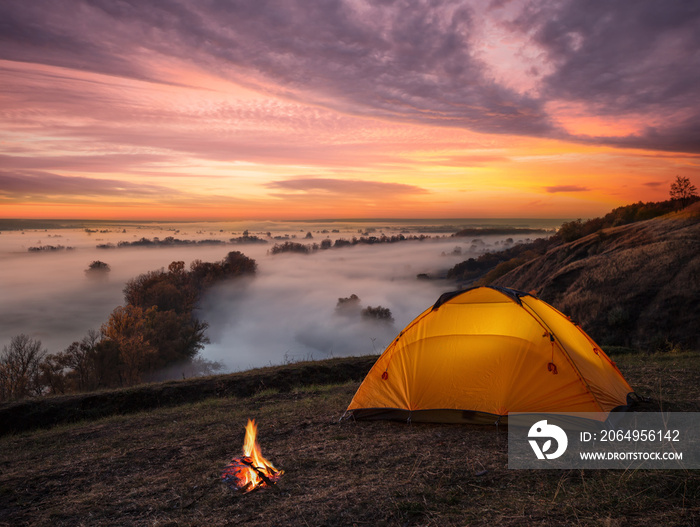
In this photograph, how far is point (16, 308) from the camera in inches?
3999

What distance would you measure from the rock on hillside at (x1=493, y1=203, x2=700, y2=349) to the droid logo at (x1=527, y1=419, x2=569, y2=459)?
45.4ft

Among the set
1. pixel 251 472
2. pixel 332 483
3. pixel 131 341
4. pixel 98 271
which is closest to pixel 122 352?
pixel 131 341

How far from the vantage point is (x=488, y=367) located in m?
8.51

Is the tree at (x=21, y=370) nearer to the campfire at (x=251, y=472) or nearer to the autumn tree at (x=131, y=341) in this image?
the autumn tree at (x=131, y=341)

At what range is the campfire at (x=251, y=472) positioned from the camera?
6336mm

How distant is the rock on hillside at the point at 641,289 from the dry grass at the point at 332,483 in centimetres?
1059

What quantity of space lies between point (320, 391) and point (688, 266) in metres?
20.3

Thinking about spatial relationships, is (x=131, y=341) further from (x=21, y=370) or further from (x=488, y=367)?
(x=488, y=367)

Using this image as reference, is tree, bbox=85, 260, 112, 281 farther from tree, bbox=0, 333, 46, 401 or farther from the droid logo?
the droid logo

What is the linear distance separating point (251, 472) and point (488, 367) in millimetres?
4929

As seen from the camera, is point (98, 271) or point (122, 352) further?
point (98, 271)

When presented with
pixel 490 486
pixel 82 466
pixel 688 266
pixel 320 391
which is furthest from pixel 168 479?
pixel 688 266

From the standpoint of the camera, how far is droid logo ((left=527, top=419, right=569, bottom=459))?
6.80m

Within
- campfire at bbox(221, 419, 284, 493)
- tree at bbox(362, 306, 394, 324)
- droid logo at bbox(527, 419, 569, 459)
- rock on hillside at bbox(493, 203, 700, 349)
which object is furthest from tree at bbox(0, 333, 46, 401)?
tree at bbox(362, 306, 394, 324)
